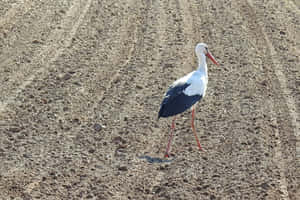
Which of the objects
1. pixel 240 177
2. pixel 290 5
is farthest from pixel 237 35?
pixel 240 177

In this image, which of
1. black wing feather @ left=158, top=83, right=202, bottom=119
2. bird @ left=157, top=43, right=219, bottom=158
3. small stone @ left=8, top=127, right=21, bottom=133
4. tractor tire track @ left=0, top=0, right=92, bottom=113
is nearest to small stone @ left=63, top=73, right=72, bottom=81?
→ tractor tire track @ left=0, top=0, right=92, bottom=113

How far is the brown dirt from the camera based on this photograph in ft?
31.7

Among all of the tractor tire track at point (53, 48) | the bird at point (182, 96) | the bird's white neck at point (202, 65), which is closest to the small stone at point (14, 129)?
the tractor tire track at point (53, 48)

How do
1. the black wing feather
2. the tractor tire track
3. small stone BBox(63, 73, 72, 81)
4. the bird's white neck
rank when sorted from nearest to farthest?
the black wing feather
the bird's white neck
the tractor tire track
small stone BBox(63, 73, 72, 81)

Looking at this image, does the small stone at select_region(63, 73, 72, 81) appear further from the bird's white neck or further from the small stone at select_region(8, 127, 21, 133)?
the bird's white neck

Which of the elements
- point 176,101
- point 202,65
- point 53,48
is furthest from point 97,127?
point 53,48

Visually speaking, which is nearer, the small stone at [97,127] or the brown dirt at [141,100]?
the brown dirt at [141,100]

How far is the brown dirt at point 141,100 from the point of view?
965 cm

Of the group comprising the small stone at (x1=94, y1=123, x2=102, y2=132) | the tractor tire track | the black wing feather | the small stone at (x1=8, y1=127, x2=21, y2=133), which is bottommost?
the tractor tire track

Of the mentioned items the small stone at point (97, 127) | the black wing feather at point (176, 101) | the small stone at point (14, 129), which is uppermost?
the black wing feather at point (176, 101)

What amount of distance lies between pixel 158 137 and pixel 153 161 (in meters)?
0.91

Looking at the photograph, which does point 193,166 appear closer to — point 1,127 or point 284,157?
point 284,157

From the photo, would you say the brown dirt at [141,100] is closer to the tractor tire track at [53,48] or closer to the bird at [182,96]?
the tractor tire track at [53,48]

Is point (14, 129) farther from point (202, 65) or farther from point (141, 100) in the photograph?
point (202, 65)
